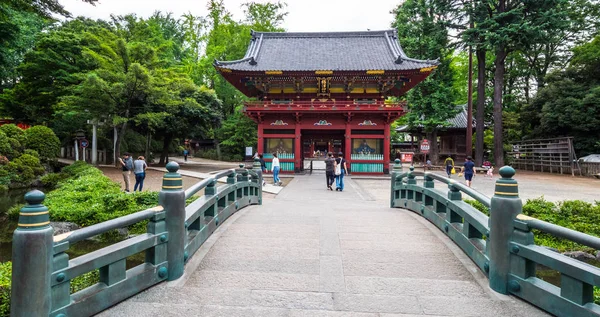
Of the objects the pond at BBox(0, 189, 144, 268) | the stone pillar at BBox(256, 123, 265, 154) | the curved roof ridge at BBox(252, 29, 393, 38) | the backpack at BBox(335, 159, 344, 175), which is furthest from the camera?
the curved roof ridge at BBox(252, 29, 393, 38)

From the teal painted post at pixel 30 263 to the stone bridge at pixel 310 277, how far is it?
0.01 metres

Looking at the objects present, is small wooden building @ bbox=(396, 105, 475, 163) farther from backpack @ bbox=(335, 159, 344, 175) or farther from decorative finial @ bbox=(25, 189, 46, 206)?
decorative finial @ bbox=(25, 189, 46, 206)

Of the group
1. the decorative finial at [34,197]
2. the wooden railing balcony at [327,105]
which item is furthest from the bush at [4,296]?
the wooden railing balcony at [327,105]

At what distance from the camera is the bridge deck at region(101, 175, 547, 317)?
3.23m

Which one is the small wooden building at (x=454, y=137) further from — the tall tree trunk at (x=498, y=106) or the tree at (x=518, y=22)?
the tree at (x=518, y=22)

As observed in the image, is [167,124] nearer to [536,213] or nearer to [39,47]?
[39,47]

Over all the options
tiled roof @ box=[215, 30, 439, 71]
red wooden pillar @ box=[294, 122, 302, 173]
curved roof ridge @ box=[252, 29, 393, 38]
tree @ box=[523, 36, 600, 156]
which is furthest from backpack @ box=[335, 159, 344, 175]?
tree @ box=[523, 36, 600, 156]

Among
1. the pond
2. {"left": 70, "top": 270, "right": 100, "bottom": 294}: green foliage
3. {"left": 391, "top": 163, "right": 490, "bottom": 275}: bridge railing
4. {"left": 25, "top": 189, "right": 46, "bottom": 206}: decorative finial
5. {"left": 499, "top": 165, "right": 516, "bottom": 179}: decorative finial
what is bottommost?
the pond

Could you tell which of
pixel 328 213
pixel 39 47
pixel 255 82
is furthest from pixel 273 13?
pixel 328 213

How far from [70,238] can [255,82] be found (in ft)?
71.7

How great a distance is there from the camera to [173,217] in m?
3.79

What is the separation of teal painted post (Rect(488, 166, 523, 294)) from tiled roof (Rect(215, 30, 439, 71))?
64.2ft

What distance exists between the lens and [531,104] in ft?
97.9

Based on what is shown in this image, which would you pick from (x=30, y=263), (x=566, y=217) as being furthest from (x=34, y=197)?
(x=566, y=217)
